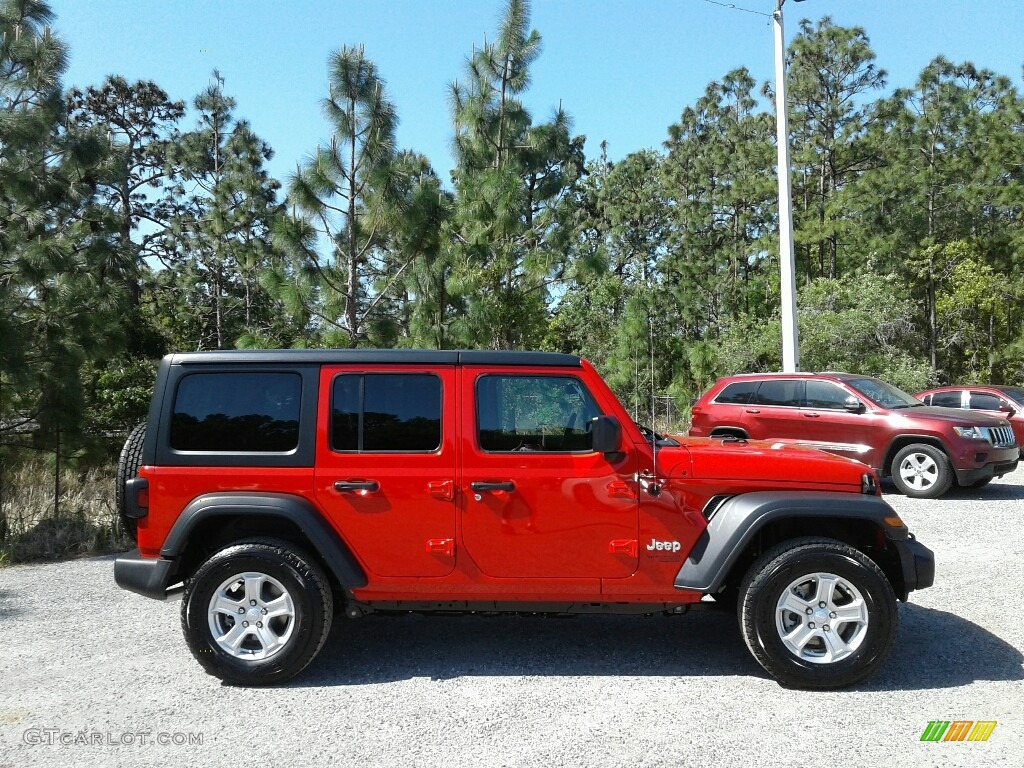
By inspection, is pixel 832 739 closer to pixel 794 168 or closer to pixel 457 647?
pixel 457 647

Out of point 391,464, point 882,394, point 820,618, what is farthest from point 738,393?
point 391,464

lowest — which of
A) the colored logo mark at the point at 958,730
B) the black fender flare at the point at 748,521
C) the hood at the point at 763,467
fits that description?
the colored logo mark at the point at 958,730

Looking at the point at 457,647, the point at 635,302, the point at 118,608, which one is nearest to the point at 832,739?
the point at 457,647

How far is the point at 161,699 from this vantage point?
409cm

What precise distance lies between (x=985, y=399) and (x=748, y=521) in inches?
509

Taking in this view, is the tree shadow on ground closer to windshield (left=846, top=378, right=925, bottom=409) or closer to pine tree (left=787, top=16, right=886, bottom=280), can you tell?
windshield (left=846, top=378, right=925, bottom=409)

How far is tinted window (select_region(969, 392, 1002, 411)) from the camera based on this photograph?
47.4ft

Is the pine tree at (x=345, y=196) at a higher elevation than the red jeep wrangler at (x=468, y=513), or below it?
higher

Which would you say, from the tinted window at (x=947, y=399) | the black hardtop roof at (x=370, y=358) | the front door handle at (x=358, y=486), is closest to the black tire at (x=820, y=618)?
the black hardtop roof at (x=370, y=358)

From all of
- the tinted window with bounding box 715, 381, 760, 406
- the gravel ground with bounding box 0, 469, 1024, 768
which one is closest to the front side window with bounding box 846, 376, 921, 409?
the tinted window with bounding box 715, 381, 760, 406

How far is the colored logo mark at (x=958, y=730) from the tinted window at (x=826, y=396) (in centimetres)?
749

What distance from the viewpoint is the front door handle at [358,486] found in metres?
4.32

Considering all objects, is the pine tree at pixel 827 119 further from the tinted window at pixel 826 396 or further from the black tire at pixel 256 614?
the black tire at pixel 256 614

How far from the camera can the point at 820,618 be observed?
4133mm
